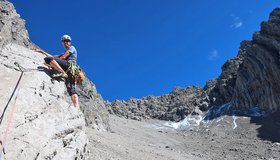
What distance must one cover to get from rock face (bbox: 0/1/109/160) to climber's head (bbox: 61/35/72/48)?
93 cm

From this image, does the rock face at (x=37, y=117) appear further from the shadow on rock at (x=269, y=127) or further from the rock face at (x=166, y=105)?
the rock face at (x=166, y=105)

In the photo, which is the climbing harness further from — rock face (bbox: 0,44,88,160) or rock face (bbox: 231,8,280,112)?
rock face (bbox: 231,8,280,112)

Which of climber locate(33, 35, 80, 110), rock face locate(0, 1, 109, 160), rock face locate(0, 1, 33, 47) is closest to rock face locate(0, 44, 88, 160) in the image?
rock face locate(0, 1, 109, 160)

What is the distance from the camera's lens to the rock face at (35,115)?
325 inches

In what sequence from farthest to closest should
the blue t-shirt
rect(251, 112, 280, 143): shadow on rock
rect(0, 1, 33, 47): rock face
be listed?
1. rect(251, 112, 280, 143): shadow on rock
2. rect(0, 1, 33, 47): rock face
3. the blue t-shirt

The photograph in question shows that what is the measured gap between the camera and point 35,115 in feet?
30.0

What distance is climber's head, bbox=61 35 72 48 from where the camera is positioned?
39.3ft

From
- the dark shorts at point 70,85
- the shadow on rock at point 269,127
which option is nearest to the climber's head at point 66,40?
the dark shorts at point 70,85

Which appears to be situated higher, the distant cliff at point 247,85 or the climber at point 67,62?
the distant cliff at point 247,85

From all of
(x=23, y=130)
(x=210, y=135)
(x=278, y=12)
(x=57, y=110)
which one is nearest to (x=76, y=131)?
(x=57, y=110)

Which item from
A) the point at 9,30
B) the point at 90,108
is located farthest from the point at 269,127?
the point at 9,30

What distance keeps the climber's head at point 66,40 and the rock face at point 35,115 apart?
0.93 metres

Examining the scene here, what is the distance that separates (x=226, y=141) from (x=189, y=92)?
223 ft

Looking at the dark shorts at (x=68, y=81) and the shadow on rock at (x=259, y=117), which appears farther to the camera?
the shadow on rock at (x=259, y=117)
